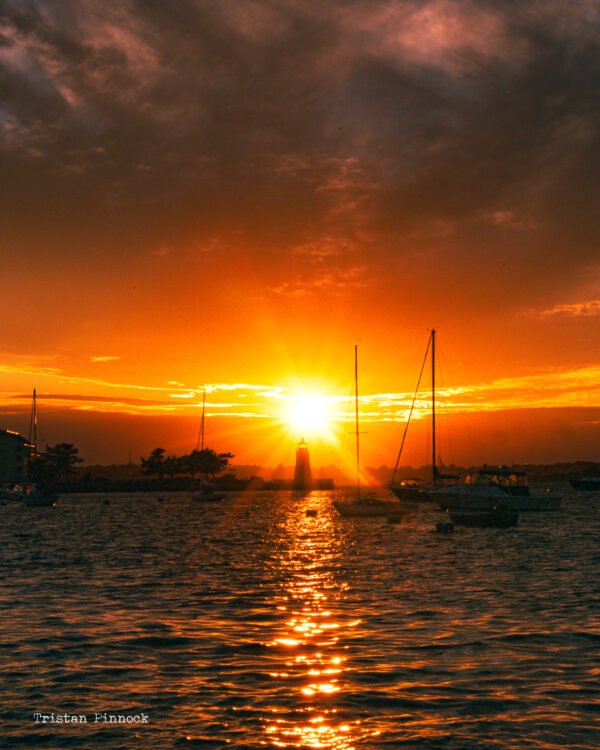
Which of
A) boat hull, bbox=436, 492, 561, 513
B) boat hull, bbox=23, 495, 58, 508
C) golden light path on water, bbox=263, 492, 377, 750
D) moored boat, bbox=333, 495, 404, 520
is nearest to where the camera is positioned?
golden light path on water, bbox=263, 492, 377, 750

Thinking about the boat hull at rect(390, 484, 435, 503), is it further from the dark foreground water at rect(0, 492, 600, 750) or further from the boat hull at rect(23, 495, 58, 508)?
the dark foreground water at rect(0, 492, 600, 750)

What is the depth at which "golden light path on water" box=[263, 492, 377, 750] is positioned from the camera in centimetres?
1541

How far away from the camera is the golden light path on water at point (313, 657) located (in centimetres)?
1541

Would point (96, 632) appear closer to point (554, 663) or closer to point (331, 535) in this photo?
point (554, 663)

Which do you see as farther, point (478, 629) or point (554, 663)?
point (478, 629)

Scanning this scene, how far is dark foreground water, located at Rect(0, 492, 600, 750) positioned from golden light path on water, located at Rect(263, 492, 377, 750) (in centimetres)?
6

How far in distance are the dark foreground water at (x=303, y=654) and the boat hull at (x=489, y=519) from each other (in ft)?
109

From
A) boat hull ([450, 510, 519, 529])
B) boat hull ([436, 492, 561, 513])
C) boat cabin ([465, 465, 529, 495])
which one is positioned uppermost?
boat cabin ([465, 465, 529, 495])

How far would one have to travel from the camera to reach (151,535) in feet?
260

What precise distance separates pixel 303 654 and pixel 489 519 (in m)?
62.8

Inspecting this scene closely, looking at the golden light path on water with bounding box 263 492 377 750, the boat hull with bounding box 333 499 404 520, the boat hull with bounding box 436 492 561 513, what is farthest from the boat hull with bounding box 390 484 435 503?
the golden light path on water with bounding box 263 492 377 750

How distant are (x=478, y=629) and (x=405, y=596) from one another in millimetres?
7940

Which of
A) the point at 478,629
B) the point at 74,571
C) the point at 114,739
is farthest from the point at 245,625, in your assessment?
the point at 74,571

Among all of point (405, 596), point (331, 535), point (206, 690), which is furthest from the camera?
point (331, 535)
